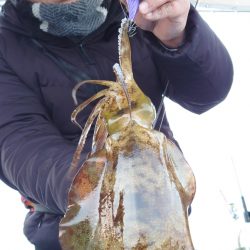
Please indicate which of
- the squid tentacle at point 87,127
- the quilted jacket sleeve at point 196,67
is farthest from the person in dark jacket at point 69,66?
the squid tentacle at point 87,127

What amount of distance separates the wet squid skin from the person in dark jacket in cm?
47

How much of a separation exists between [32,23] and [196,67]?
0.53 metres

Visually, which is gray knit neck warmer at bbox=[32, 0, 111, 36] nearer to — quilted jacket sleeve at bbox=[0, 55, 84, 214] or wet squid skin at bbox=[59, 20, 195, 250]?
quilted jacket sleeve at bbox=[0, 55, 84, 214]

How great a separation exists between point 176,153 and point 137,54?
2.63 feet

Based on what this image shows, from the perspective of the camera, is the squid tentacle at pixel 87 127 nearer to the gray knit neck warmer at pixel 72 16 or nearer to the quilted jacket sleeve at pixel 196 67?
the quilted jacket sleeve at pixel 196 67

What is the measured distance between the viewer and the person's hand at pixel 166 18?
1030 mm

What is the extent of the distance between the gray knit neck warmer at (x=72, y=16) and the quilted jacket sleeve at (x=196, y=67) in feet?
0.74

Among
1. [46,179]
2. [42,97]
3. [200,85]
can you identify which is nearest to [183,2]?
[200,85]

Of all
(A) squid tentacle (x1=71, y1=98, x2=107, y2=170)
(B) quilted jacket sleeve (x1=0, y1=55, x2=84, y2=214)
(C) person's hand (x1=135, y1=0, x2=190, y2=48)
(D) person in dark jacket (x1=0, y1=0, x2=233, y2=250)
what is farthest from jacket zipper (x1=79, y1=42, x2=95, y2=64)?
(A) squid tentacle (x1=71, y1=98, x2=107, y2=170)

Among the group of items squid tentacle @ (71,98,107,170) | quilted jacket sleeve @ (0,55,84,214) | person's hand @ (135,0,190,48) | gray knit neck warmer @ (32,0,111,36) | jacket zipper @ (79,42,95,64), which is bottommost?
quilted jacket sleeve @ (0,55,84,214)

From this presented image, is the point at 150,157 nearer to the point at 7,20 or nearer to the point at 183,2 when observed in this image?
the point at 183,2

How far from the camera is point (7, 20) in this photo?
61.5 inches

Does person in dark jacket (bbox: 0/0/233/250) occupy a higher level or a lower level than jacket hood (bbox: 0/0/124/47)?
lower

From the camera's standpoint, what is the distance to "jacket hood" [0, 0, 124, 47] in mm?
1505
